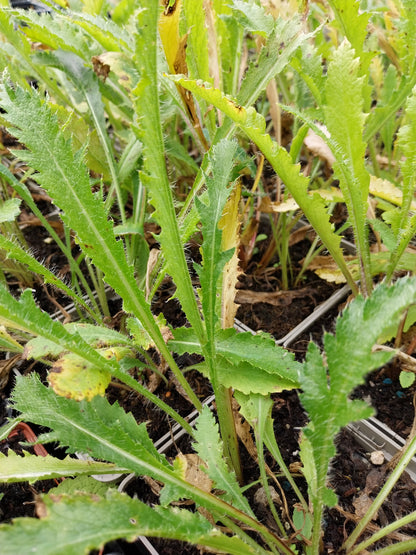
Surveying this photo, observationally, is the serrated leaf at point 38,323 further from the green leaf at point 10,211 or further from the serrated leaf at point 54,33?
the serrated leaf at point 54,33

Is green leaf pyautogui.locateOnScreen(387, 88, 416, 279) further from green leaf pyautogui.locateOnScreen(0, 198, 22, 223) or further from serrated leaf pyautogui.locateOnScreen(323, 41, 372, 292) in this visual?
green leaf pyautogui.locateOnScreen(0, 198, 22, 223)

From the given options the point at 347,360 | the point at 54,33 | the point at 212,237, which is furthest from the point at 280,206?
the point at 54,33

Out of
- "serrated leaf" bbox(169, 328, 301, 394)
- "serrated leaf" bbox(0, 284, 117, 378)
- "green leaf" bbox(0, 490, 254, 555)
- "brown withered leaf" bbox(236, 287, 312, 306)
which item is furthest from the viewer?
"brown withered leaf" bbox(236, 287, 312, 306)

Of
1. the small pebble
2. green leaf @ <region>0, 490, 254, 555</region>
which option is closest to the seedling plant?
green leaf @ <region>0, 490, 254, 555</region>

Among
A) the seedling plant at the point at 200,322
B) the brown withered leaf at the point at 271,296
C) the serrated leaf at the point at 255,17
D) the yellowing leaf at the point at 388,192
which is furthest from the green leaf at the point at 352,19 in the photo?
the brown withered leaf at the point at 271,296

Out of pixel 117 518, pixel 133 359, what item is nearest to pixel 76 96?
pixel 133 359

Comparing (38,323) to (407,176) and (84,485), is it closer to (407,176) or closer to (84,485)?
(84,485)
